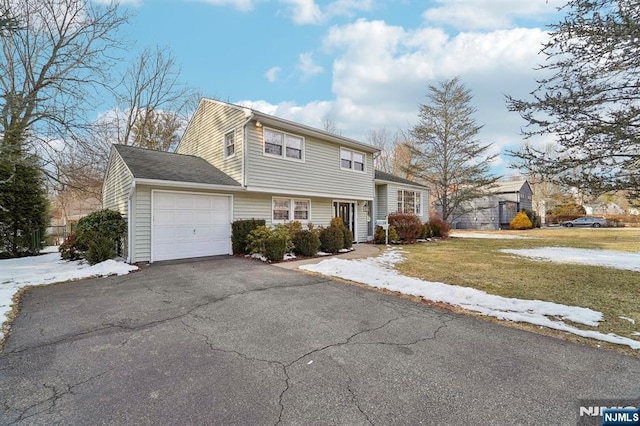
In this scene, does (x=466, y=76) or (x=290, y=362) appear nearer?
(x=290, y=362)

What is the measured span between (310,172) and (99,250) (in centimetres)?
783

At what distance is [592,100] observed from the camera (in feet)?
17.2

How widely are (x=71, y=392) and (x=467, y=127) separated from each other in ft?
81.9

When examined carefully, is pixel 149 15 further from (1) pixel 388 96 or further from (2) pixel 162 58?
(1) pixel 388 96

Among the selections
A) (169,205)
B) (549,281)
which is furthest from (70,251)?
(549,281)

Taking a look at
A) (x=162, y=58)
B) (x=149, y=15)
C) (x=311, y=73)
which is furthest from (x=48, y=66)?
(x=311, y=73)

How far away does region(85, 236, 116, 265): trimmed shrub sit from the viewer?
8422 millimetres

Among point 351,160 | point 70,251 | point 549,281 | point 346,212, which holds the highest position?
point 351,160

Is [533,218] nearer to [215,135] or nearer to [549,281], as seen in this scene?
[549,281]

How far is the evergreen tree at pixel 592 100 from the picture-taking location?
4805 mm

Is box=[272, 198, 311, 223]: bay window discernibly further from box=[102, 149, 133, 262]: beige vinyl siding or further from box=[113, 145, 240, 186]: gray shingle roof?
box=[102, 149, 133, 262]: beige vinyl siding

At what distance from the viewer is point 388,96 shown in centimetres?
2042

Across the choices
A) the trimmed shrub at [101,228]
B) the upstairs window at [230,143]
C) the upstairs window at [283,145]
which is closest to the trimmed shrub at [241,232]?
the upstairs window at [283,145]

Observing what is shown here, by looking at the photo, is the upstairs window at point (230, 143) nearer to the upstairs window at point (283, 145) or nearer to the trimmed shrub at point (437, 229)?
the upstairs window at point (283, 145)
